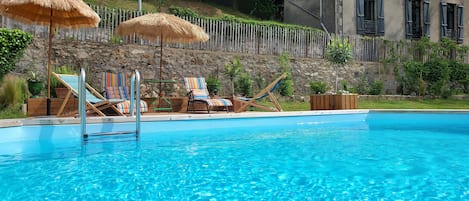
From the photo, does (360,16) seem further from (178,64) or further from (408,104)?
(178,64)

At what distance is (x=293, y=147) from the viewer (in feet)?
16.3

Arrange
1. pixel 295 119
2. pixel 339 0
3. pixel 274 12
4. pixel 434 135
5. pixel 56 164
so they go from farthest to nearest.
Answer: pixel 274 12, pixel 339 0, pixel 295 119, pixel 434 135, pixel 56 164

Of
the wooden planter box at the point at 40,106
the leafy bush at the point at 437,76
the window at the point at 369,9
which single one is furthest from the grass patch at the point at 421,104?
the wooden planter box at the point at 40,106

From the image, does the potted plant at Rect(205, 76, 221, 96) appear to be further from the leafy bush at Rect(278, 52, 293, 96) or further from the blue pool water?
the blue pool water

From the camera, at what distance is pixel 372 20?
18188 mm

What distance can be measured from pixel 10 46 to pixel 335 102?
7.41m

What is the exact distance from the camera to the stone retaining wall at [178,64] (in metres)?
9.42

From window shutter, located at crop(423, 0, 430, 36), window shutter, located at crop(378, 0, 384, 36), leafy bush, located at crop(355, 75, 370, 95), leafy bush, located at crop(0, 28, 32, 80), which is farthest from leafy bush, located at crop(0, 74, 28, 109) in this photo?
window shutter, located at crop(423, 0, 430, 36)

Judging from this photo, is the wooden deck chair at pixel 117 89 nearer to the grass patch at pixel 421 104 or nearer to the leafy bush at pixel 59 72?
the leafy bush at pixel 59 72

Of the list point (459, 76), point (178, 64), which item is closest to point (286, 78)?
point (178, 64)

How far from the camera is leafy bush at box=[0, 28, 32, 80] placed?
7.44 metres

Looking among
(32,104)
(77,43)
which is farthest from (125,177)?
(77,43)

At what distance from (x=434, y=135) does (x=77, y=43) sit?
8.32 meters

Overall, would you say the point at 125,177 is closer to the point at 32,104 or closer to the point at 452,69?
the point at 32,104
